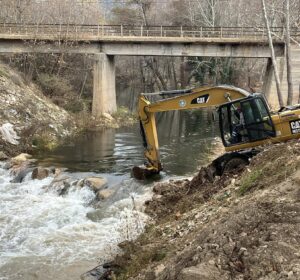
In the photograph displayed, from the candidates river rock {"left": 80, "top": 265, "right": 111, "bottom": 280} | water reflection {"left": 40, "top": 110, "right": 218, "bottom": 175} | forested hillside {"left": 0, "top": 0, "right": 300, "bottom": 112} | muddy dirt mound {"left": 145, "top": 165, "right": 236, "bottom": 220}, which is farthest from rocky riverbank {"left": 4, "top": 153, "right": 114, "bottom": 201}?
forested hillside {"left": 0, "top": 0, "right": 300, "bottom": 112}

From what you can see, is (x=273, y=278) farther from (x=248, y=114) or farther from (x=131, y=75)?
(x=131, y=75)

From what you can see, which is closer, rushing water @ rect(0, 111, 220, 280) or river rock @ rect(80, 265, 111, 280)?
river rock @ rect(80, 265, 111, 280)

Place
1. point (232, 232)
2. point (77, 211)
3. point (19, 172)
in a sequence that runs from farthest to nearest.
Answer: point (19, 172) → point (77, 211) → point (232, 232)

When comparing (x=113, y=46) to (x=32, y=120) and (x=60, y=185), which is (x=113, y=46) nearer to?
(x=32, y=120)

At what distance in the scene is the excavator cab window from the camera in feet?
36.6

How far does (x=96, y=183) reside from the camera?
582 inches

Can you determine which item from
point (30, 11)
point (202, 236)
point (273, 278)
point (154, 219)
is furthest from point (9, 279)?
point (30, 11)

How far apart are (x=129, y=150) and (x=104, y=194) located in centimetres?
785

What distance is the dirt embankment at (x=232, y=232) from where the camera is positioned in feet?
17.6

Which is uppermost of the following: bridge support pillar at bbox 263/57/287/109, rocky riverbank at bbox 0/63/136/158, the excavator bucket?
bridge support pillar at bbox 263/57/287/109

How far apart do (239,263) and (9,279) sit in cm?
514

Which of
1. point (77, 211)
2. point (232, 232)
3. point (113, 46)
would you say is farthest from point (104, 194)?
point (113, 46)

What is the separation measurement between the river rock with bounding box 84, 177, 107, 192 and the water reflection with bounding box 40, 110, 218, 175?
5.44ft

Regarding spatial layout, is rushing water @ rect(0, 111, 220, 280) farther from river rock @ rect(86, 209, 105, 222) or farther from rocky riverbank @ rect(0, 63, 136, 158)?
rocky riverbank @ rect(0, 63, 136, 158)
